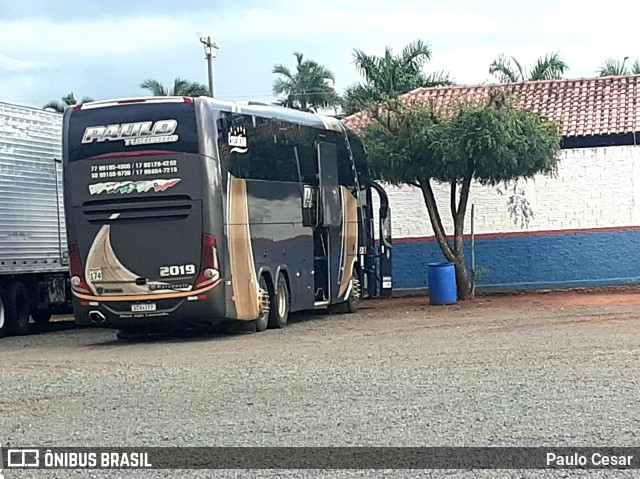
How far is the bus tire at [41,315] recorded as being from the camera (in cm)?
2478

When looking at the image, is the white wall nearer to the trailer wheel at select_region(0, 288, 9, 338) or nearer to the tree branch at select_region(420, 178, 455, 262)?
the tree branch at select_region(420, 178, 455, 262)

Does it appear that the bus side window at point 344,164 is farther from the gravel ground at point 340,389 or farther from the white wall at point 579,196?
the white wall at point 579,196

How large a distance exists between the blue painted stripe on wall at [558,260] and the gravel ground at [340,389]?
945cm

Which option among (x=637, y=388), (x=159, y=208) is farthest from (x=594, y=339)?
(x=159, y=208)

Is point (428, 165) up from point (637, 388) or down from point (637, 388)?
up

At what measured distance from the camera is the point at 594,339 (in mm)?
16922

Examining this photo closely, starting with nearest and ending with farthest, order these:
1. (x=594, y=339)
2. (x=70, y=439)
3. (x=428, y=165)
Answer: (x=70, y=439) < (x=594, y=339) < (x=428, y=165)

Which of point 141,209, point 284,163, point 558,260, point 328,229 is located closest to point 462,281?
point 558,260

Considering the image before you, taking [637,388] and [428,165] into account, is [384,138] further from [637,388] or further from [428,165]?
[637,388]

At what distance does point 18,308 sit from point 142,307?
5738mm

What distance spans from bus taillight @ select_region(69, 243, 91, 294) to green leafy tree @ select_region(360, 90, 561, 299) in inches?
355

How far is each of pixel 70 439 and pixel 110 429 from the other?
53cm

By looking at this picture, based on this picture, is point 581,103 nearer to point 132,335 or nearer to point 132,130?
point 132,335

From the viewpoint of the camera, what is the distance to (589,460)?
27.4 ft
